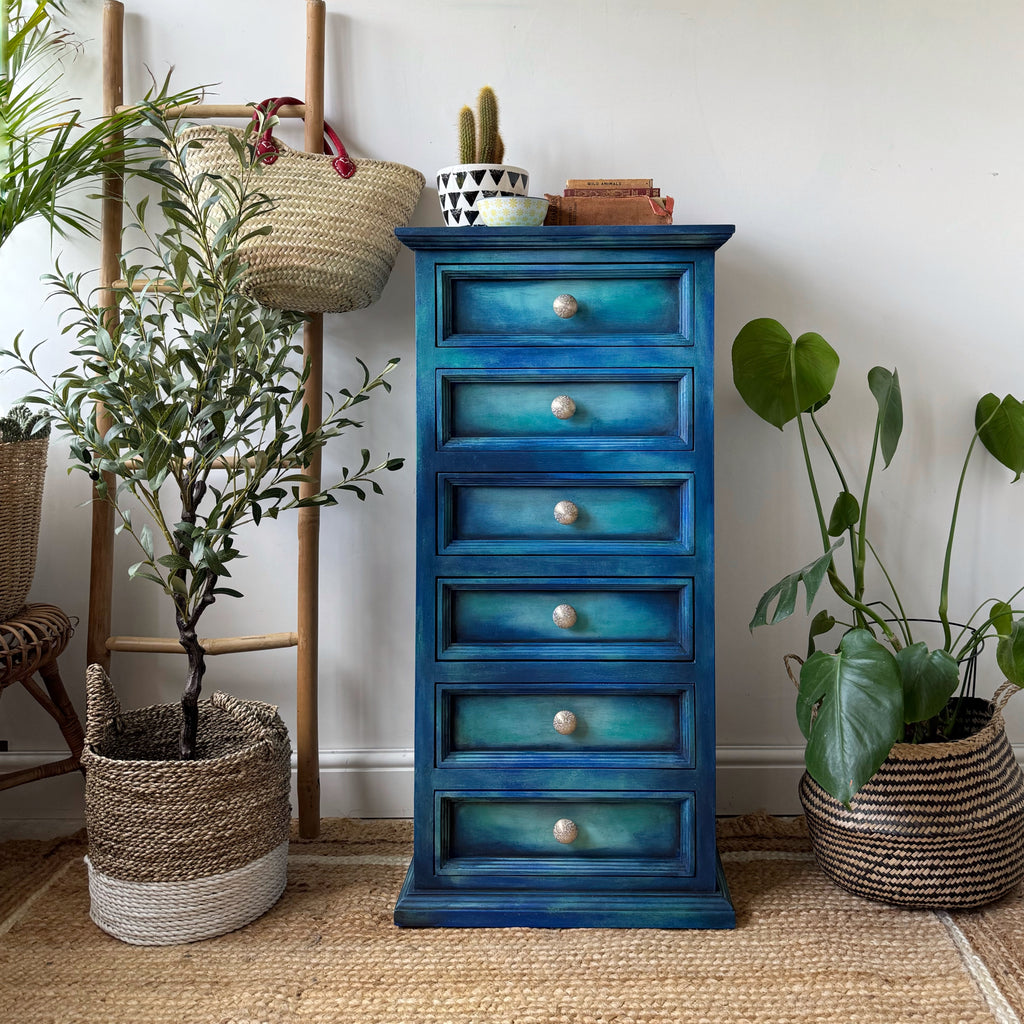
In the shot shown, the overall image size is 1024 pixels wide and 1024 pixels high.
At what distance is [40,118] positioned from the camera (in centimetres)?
176

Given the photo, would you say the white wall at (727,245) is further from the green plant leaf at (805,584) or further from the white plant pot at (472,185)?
the green plant leaf at (805,584)

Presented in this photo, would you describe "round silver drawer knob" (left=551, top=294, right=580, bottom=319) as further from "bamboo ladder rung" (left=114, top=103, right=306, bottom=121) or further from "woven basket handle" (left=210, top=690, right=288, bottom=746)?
"woven basket handle" (left=210, top=690, right=288, bottom=746)

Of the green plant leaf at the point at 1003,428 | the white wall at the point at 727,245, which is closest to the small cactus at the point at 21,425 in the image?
the white wall at the point at 727,245

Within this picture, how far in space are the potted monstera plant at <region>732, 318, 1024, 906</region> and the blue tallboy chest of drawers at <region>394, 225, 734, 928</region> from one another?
20 cm

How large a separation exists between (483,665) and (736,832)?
70 cm

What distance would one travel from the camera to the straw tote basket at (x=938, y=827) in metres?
1.44

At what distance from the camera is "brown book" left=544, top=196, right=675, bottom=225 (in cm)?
150

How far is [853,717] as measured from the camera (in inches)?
49.7

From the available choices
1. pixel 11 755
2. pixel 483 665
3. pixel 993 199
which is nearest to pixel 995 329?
pixel 993 199

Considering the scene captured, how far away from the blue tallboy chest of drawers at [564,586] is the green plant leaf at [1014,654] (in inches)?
17.8

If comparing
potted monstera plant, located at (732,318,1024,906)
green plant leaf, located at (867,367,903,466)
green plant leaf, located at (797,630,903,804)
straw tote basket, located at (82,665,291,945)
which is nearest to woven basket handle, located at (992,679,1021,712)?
potted monstera plant, located at (732,318,1024,906)

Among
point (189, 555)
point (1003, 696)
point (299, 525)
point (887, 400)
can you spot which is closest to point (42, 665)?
point (189, 555)

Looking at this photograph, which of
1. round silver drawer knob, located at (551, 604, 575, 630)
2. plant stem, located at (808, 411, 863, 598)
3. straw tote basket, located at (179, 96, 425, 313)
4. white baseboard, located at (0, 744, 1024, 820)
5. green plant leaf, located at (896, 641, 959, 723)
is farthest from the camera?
white baseboard, located at (0, 744, 1024, 820)

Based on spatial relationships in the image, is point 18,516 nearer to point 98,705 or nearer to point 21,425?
point 21,425
